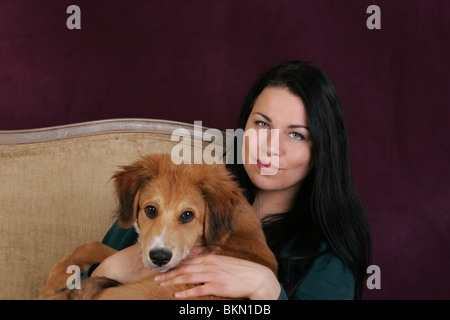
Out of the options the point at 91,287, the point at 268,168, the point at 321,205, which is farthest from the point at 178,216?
the point at 321,205

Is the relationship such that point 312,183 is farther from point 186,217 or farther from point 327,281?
point 186,217

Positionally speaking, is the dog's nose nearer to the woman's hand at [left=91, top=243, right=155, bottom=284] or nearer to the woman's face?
the woman's hand at [left=91, top=243, right=155, bottom=284]

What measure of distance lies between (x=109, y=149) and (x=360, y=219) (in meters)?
1.72

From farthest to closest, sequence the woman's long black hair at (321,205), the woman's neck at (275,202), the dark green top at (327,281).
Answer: the woman's neck at (275,202)
the woman's long black hair at (321,205)
the dark green top at (327,281)

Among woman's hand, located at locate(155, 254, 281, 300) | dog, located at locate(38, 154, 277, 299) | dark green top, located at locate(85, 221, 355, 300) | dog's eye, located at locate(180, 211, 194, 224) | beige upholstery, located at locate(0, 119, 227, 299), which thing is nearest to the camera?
woman's hand, located at locate(155, 254, 281, 300)

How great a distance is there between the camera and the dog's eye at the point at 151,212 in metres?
2.08

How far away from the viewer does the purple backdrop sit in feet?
12.0

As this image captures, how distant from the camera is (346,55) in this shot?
12.1ft

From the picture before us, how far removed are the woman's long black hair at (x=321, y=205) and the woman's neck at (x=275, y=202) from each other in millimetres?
95

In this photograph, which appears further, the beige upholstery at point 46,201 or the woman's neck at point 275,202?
the beige upholstery at point 46,201

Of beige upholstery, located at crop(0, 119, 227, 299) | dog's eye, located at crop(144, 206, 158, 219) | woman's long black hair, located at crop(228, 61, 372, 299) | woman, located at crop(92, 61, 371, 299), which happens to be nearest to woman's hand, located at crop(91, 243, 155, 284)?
woman, located at crop(92, 61, 371, 299)

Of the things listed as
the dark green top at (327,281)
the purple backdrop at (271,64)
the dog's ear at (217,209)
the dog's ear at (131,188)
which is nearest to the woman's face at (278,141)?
the dog's ear at (217,209)

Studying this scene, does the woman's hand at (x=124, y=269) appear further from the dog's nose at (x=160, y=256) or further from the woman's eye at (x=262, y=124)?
the woman's eye at (x=262, y=124)

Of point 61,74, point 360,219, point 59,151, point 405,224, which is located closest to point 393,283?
point 405,224
